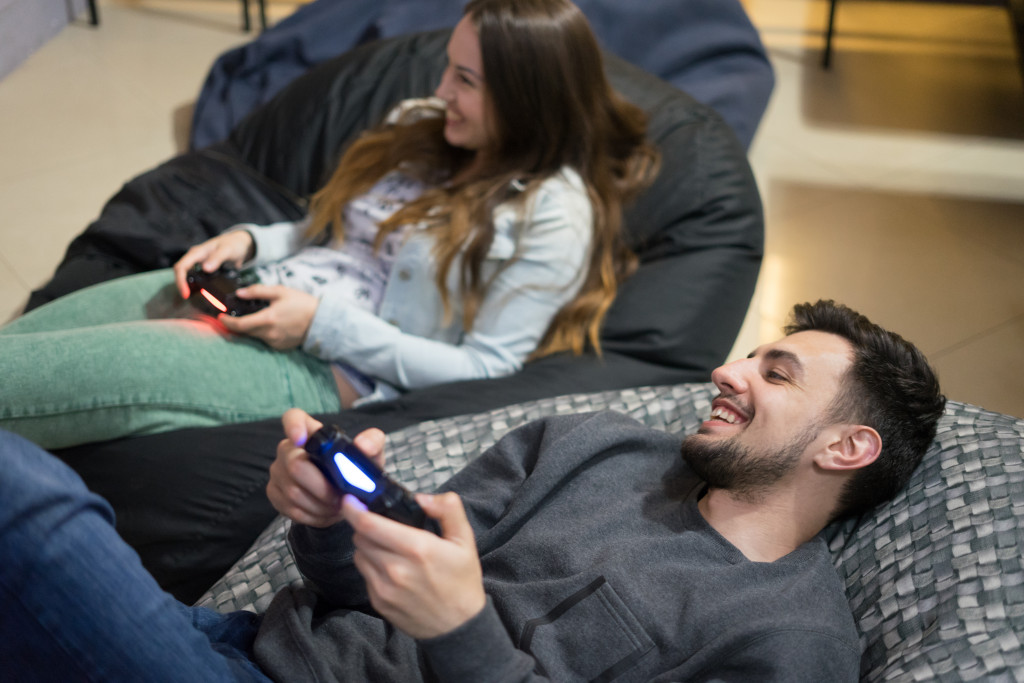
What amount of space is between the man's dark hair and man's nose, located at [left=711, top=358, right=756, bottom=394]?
11cm

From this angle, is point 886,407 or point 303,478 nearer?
point 303,478

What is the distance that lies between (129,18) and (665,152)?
6.88 feet

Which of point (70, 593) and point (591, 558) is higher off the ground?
point (70, 593)

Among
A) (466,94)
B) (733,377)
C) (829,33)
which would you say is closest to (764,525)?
(733,377)

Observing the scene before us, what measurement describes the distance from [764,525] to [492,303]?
1.96ft

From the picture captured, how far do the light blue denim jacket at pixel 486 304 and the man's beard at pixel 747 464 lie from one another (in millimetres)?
497

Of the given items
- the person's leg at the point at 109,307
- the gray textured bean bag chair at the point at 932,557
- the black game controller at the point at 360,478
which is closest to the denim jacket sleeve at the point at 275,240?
the person's leg at the point at 109,307

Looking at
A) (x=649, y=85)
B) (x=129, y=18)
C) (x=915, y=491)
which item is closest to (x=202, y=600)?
(x=915, y=491)

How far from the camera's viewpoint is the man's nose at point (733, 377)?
114 centimetres

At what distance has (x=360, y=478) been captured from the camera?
0.87m

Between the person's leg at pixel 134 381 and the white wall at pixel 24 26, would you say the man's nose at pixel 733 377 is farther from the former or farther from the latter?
the white wall at pixel 24 26

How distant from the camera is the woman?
1385 millimetres

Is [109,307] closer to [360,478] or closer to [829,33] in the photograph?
[360,478]

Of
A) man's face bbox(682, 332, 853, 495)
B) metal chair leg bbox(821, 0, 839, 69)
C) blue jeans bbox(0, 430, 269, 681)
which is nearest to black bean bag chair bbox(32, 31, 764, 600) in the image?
man's face bbox(682, 332, 853, 495)
